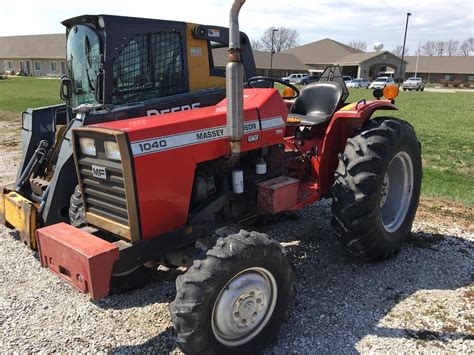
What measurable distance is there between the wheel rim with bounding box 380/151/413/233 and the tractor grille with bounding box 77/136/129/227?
2562mm

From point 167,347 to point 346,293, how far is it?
153 centimetres

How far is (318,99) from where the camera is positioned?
15.5 ft

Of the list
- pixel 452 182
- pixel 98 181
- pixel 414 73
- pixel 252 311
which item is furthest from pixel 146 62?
pixel 414 73

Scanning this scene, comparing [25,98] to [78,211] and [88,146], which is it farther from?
[88,146]

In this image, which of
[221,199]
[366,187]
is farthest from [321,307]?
[221,199]

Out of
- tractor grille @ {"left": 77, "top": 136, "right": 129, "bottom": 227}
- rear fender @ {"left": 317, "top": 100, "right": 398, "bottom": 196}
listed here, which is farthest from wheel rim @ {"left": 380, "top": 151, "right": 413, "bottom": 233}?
tractor grille @ {"left": 77, "top": 136, "right": 129, "bottom": 227}

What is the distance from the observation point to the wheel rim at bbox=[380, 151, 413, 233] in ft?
14.1

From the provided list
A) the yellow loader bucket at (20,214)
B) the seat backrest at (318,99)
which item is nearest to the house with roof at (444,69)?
the seat backrest at (318,99)

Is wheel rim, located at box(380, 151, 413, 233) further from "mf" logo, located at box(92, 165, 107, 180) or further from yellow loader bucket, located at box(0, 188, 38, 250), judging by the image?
yellow loader bucket, located at box(0, 188, 38, 250)

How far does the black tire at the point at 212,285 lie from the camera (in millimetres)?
2566

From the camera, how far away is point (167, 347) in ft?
9.78

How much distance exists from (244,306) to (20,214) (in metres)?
2.45

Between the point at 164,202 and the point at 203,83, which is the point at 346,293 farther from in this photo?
the point at 203,83

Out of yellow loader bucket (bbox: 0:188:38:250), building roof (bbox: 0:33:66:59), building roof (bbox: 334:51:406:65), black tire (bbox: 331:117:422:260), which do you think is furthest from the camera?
building roof (bbox: 334:51:406:65)
